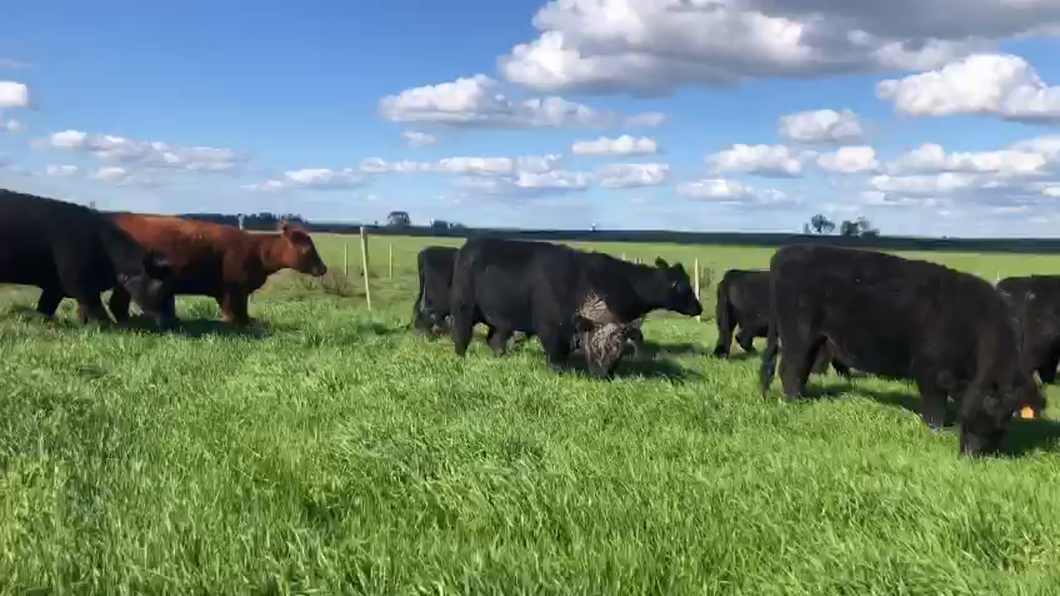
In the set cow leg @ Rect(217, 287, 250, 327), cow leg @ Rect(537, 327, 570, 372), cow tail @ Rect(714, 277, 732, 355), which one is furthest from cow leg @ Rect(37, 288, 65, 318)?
cow tail @ Rect(714, 277, 732, 355)

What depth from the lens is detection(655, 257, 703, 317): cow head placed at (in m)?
14.5

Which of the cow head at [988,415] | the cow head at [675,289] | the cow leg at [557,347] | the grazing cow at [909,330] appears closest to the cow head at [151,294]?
the cow leg at [557,347]

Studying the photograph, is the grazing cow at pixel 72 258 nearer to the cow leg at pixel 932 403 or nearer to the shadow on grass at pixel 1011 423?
the shadow on grass at pixel 1011 423

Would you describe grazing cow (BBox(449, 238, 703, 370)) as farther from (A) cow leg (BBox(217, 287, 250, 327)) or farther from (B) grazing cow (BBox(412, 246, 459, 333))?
(A) cow leg (BBox(217, 287, 250, 327))

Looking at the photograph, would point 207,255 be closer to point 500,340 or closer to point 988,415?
point 500,340

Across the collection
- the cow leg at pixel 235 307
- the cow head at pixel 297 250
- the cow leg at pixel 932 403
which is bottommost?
the cow leg at pixel 932 403

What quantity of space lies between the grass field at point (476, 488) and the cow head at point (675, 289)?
3.79 meters

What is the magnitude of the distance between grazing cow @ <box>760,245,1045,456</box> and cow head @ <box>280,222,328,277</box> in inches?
464

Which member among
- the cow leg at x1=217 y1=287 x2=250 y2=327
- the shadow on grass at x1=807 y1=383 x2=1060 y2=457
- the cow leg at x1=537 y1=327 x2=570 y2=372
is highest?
the cow leg at x1=217 y1=287 x2=250 y2=327

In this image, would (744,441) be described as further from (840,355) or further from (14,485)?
(14,485)

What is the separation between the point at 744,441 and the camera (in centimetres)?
814

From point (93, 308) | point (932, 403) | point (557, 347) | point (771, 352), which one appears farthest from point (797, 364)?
point (93, 308)

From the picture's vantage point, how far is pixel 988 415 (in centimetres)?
879

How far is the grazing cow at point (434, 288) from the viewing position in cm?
1730
